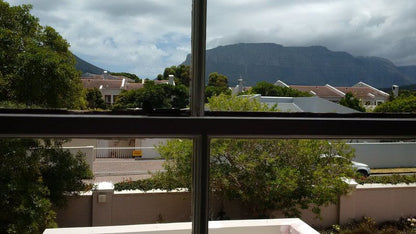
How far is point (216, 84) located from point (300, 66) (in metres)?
0.29

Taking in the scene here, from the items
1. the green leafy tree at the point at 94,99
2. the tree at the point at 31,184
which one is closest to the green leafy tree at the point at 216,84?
the green leafy tree at the point at 94,99

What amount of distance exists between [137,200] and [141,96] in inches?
11.3

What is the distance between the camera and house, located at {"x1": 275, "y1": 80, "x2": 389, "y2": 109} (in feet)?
3.68

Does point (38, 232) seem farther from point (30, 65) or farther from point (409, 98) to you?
point (409, 98)

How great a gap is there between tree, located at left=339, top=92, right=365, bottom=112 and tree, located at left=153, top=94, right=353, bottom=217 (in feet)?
0.39

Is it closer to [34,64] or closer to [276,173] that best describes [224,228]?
[276,173]

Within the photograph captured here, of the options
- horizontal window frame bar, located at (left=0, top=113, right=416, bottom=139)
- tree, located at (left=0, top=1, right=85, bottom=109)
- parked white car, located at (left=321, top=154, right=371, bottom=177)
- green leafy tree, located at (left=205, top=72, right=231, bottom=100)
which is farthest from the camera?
parked white car, located at (left=321, top=154, right=371, bottom=177)

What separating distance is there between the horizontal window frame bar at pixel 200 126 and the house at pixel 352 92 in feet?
0.50

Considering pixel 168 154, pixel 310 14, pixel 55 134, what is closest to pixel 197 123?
pixel 168 154

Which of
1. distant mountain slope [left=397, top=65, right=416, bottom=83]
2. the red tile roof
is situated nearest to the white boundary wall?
distant mountain slope [left=397, top=65, right=416, bottom=83]

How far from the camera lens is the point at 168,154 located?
3.31ft

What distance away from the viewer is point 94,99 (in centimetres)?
97

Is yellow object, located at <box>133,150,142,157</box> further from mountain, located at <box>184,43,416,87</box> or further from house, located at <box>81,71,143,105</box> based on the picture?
mountain, located at <box>184,43,416,87</box>

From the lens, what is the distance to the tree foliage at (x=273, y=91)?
1.09 meters
